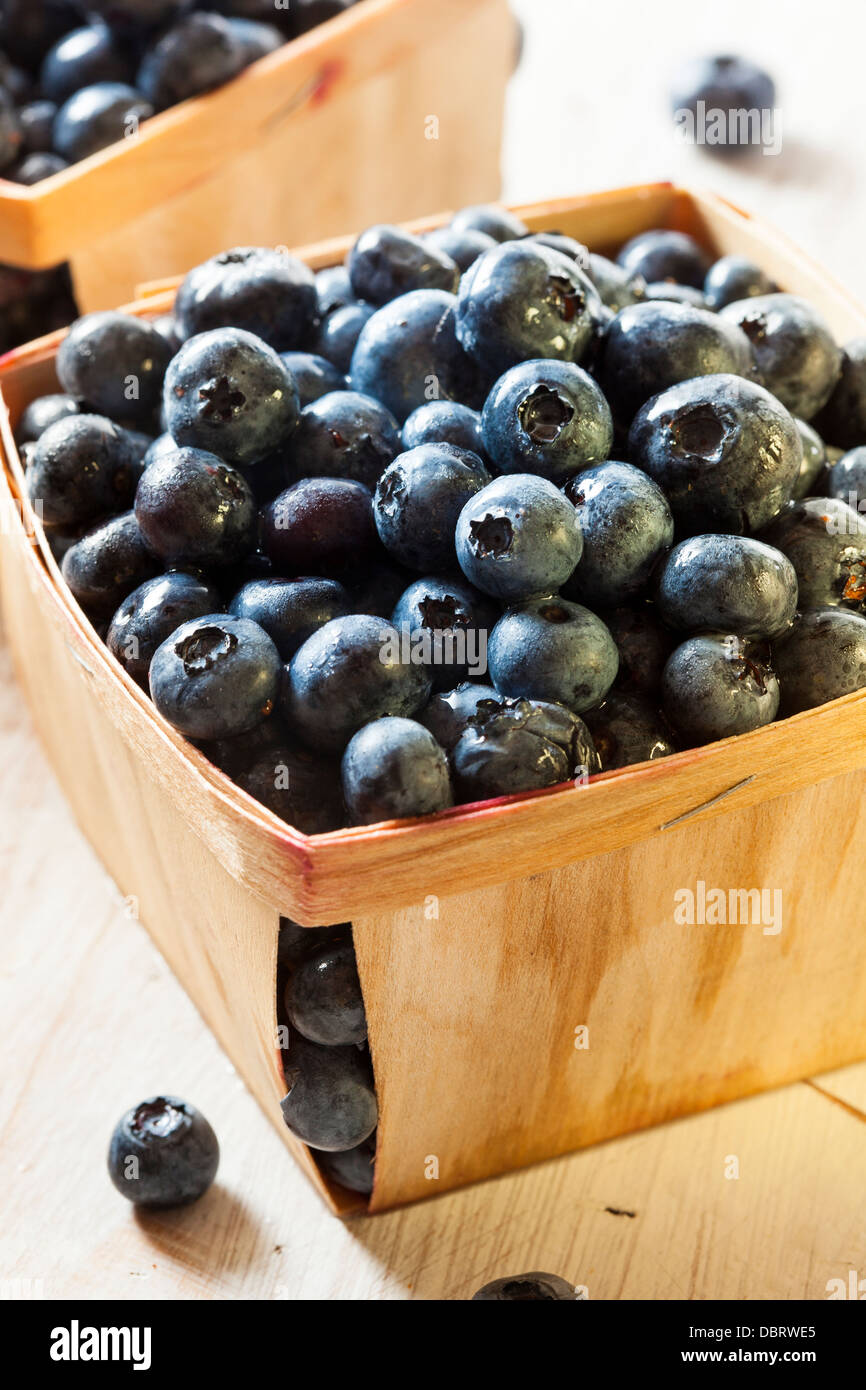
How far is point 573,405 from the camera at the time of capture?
112cm

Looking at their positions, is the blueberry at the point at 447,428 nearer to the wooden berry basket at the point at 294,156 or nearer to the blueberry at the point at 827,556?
the blueberry at the point at 827,556

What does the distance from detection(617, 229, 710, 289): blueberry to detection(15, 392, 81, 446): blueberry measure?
68 centimetres

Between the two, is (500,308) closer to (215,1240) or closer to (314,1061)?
(314,1061)

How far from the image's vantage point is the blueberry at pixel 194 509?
1.12m

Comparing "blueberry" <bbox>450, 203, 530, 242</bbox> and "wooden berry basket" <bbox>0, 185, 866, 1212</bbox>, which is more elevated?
"blueberry" <bbox>450, 203, 530, 242</bbox>

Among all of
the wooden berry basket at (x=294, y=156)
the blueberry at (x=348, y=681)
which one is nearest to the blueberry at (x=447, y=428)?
the blueberry at (x=348, y=681)

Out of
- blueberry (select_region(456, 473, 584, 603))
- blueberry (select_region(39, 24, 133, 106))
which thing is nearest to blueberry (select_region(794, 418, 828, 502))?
blueberry (select_region(456, 473, 584, 603))

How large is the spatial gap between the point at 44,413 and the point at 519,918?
75cm

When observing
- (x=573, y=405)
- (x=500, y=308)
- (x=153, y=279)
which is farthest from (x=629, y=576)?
(x=153, y=279)

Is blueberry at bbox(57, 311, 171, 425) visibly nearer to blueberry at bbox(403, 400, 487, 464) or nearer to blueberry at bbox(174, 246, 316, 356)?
blueberry at bbox(174, 246, 316, 356)

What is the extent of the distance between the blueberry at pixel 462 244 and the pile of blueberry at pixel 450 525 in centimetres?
5

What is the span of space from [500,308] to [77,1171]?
888 millimetres

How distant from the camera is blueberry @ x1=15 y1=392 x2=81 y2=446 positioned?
1.40m

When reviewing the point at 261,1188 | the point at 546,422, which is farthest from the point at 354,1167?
the point at 546,422
